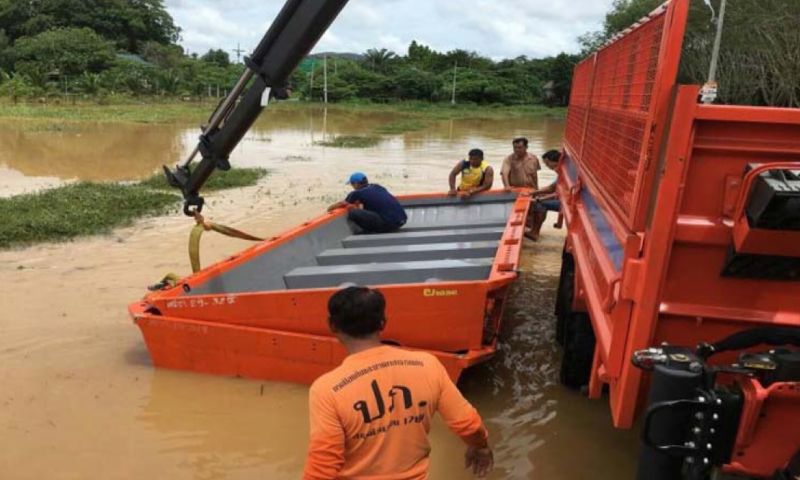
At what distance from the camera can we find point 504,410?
4.22 metres

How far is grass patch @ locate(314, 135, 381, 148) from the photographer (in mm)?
23045

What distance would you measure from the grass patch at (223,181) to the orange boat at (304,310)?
753 centimetres

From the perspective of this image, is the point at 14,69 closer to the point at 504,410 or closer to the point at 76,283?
the point at 76,283

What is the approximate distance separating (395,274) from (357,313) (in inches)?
122

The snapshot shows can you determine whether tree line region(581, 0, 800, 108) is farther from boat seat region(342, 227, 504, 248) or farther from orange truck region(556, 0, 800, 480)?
orange truck region(556, 0, 800, 480)

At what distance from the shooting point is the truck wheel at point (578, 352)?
3986 mm

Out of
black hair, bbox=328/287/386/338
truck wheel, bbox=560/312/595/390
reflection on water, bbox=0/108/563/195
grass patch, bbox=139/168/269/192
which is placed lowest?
reflection on water, bbox=0/108/563/195

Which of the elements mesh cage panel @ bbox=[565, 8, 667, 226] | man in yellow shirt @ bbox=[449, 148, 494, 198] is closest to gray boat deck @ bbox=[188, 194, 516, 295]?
man in yellow shirt @ bbox=[449, 148, 494, 198]

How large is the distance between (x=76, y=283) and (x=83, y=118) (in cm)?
2733

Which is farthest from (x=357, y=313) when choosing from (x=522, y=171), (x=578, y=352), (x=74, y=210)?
(x=74, y=210)

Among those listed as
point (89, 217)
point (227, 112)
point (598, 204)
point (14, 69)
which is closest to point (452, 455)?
point (598, 204)

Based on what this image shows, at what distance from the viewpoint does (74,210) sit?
373 inches

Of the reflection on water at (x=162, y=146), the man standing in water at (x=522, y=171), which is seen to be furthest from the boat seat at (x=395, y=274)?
the reflection on water at (x=162, y=146)

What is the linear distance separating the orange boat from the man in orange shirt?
1889 mm
